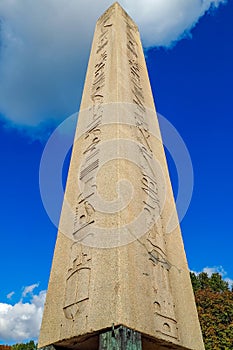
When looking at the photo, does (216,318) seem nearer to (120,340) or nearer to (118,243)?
(118,243)

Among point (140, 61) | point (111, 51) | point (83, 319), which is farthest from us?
point (140, 61)

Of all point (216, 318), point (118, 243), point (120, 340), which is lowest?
point (120, 340)

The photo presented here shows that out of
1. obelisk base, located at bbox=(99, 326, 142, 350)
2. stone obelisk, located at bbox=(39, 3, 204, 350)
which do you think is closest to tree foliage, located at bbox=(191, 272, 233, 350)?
stone obelisk, located at bbox=(39, 3, 204, 350)

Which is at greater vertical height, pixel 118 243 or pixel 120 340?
pixel 118 243

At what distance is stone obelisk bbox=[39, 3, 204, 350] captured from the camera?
6.80ft

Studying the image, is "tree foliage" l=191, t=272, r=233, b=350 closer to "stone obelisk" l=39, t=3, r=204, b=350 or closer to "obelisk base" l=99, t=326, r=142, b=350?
"stone obelisk" l=39, t=3, r=204, b=350

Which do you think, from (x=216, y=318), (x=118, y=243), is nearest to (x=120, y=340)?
(x=118, y=243)

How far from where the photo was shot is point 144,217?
2730 mm

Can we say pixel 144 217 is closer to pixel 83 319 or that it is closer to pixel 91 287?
pixel 91 287

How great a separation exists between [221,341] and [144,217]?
42.7 feet

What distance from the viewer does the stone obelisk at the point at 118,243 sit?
81.6 inches

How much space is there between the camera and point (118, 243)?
2.29m

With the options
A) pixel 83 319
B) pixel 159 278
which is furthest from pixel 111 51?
pixel 83 319

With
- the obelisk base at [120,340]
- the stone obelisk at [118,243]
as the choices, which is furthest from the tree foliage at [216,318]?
the obelisk base at [120,340]
